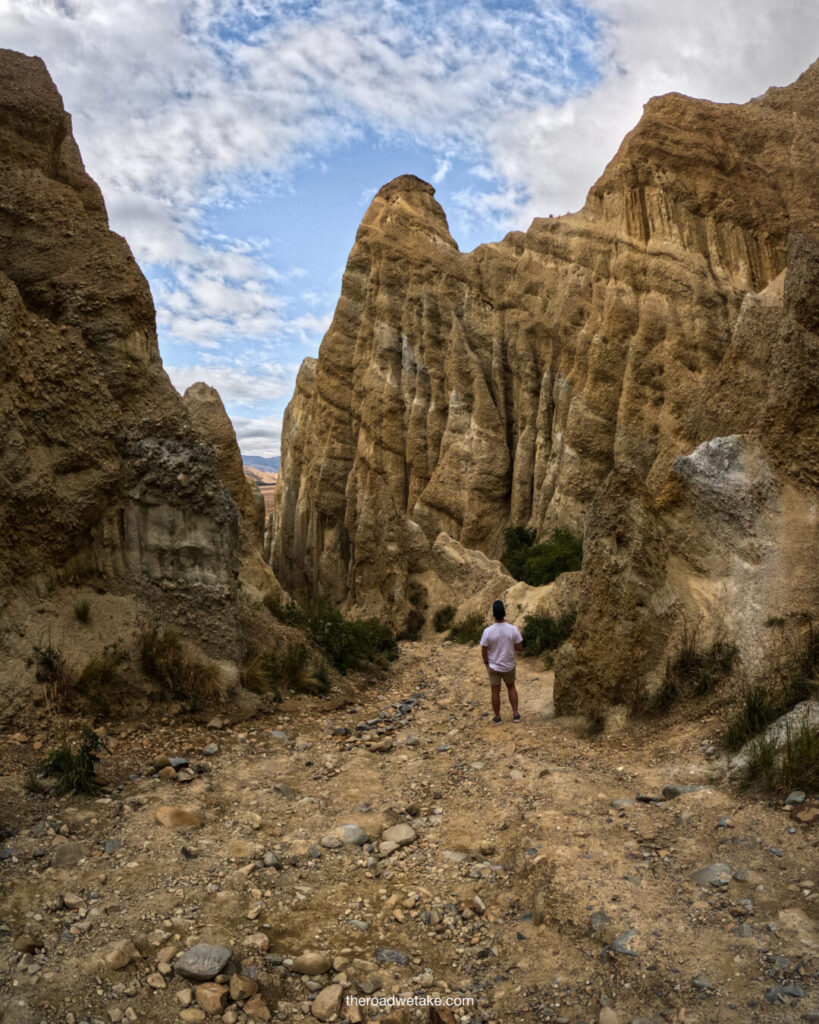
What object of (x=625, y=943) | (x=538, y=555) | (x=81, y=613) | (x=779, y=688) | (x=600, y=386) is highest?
(x=600, y=386)

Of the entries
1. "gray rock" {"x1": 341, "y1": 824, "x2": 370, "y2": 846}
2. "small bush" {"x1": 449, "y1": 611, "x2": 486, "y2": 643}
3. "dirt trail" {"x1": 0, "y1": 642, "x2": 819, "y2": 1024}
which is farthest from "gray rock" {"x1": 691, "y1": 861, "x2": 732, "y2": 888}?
"small bush" {"x1": 449, "y1": 611, "x2": 486, "y2": 643}

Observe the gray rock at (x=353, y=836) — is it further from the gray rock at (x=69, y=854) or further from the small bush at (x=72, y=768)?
the small bush at (x=72, y=768)

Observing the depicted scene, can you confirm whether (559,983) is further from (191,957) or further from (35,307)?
(35,307)

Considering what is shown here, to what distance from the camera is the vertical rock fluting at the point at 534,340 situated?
84.8 ft

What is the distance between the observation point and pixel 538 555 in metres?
25.8

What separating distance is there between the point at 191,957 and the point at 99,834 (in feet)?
5.58

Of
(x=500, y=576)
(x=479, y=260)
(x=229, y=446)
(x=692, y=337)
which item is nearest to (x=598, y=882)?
(x=229, y=446)

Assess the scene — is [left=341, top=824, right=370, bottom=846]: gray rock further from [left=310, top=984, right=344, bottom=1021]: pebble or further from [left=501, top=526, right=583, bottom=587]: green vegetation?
[left=501, top=526, right=583, bottom=587]: green vegetation

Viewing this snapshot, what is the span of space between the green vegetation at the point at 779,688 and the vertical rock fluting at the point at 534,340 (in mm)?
12771

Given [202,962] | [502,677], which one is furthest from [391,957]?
[502,677]

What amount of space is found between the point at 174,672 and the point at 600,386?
22951 mm

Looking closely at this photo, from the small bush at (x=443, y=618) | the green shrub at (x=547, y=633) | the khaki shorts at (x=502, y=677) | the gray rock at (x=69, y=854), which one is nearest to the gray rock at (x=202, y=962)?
the gray rock at (x=69, y=854)

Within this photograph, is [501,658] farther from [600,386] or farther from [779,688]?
[600,386]

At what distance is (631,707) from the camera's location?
7312mm
